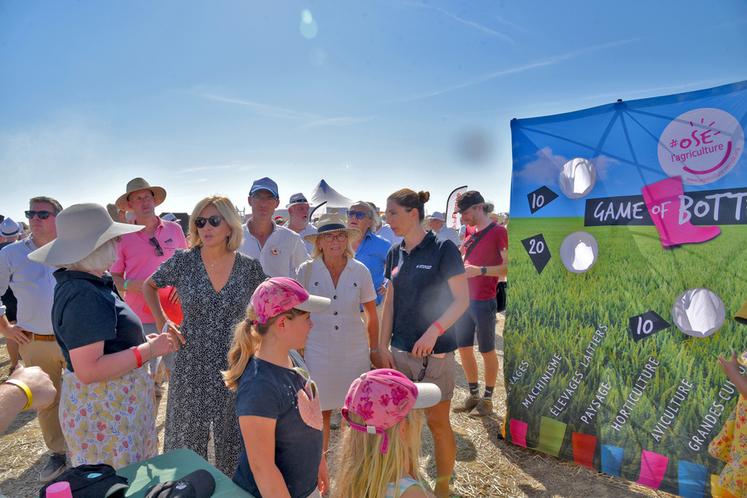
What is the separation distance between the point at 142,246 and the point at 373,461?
3.30m

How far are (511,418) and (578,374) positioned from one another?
32.2 inches

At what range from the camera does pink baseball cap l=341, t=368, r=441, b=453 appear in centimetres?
168

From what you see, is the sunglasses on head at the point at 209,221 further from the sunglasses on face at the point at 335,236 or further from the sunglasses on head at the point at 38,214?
the sunglasses on head at the point at 38,214

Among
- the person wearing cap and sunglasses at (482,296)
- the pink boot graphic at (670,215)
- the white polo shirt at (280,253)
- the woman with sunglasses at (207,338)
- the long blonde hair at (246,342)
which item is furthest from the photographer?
the person wearing cap and sunglasses at (482,296)

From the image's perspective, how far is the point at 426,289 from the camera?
305cm

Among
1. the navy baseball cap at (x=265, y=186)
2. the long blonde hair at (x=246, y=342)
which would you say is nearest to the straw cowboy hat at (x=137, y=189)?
the navy baseball cap at (x=265, y=186)

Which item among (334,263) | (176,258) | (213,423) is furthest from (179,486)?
(334,263)

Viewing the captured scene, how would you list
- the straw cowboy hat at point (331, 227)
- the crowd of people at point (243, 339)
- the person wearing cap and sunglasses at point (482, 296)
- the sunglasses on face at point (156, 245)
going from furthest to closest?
1. the person wearing cap and sunglasses at point (482, 296)
2. the sunglasses on face at point (156, 245)
3. the straw cowboy hat at point (331, 227)
4. the crowd of people at point (243, 339)

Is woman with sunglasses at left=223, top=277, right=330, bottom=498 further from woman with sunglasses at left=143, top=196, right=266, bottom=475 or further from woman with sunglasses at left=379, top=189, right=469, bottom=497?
woman with sunglasses at left=379, top=189, right=469, bottom=497

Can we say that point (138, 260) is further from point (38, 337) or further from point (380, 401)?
point (380, 401)

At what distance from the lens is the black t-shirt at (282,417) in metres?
1.66

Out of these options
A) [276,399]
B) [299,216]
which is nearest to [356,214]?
[299,216]

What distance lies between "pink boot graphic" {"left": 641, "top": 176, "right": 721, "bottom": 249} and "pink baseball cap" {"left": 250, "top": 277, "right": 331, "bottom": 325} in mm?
2793

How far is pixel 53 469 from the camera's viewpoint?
3.55 meters
